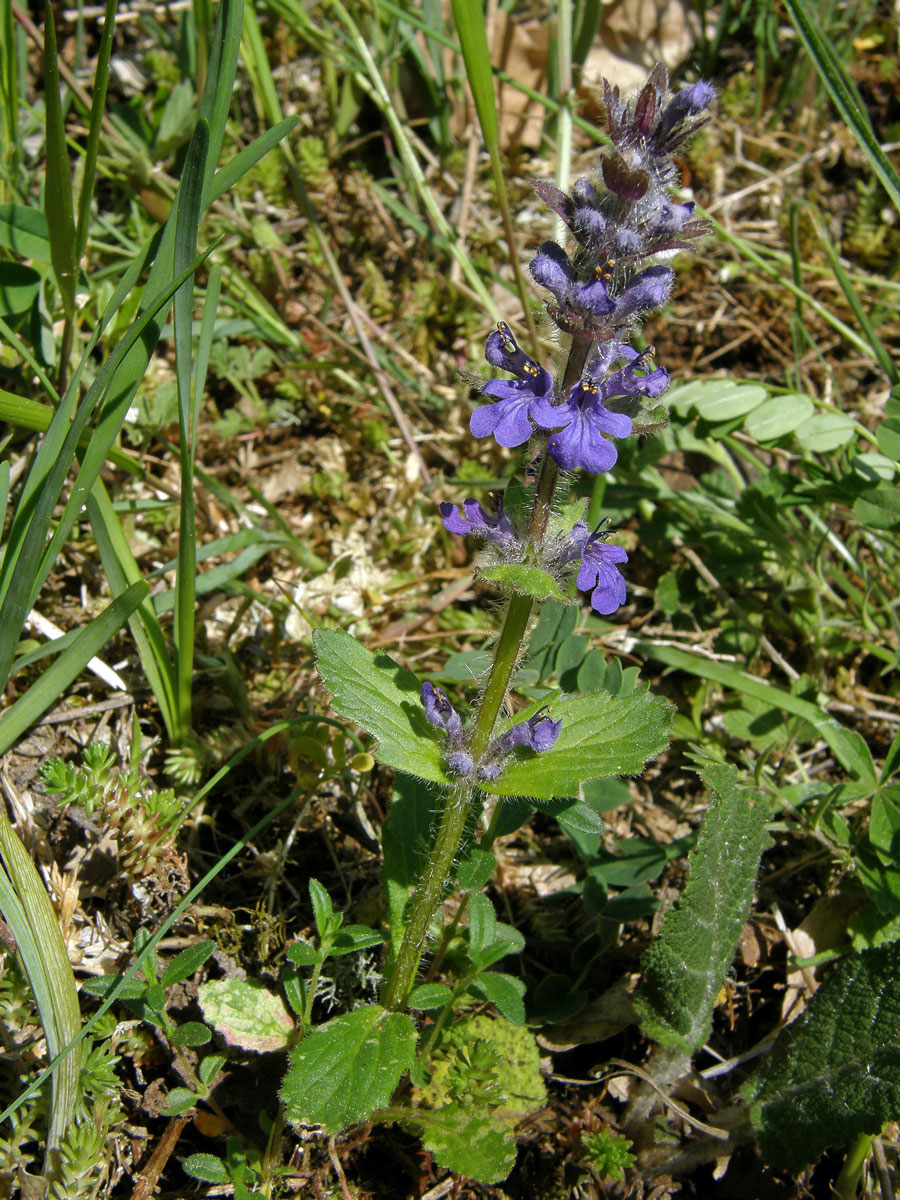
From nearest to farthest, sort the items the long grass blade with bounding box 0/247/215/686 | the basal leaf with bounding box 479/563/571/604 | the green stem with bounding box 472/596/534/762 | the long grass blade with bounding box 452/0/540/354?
the basal leaf with bounding box 479/563/571/604 < the long grass blade with bounding box 0/247/215/686 < the green stem with bounding box 472/596/534/762 < the long grass blade with bounding box 452/0/540/354

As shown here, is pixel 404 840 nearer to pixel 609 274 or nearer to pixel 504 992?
pixel 504 992

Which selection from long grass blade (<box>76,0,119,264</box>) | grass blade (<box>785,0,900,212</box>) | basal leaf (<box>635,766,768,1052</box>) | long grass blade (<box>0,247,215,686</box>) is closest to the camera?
long grass blade (<box>0,247,215,686</box>)

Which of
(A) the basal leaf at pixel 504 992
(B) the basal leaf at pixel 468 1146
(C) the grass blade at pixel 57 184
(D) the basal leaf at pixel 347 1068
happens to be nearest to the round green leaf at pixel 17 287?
(C) the grass blade at pixel 57 184

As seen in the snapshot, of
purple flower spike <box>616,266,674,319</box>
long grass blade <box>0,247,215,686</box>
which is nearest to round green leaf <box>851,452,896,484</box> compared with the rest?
purple flower spike <box>616,266,674,319</box>

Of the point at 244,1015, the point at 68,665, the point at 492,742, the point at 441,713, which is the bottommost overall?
the point at 244,1015

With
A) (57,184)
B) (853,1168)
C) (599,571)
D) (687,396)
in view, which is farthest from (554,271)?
(853,1168)

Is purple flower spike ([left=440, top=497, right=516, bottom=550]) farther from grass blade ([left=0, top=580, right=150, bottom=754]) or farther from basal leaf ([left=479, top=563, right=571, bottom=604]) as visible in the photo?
grass blade ([left=0, top=580, right=150, bottom=754])
